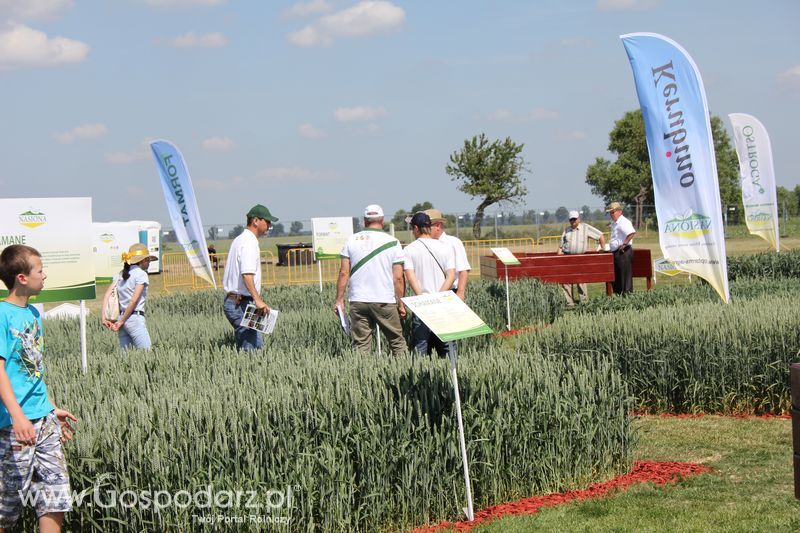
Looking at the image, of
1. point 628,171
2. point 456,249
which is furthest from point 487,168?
point 456,249

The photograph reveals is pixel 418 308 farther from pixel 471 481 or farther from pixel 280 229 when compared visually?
pixel 280 229

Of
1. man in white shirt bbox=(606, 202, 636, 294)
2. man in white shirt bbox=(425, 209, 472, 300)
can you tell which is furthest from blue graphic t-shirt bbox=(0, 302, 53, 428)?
man in white shirt bbox=(606, 202, 636, 294)

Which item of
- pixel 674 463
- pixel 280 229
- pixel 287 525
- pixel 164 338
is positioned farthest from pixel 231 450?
pixel 280 229

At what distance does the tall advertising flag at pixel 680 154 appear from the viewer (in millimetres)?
8172

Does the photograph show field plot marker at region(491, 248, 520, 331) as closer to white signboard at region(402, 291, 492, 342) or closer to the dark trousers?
the dark trousers

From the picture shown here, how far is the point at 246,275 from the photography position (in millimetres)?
8242

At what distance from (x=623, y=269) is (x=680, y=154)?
6761 mm

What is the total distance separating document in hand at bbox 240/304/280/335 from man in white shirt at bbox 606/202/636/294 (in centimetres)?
769

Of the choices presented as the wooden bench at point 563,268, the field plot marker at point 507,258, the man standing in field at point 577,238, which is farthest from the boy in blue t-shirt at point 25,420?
the man standing in field at point 577,238

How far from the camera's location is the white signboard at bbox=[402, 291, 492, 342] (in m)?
5.43

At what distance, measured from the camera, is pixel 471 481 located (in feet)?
18.1

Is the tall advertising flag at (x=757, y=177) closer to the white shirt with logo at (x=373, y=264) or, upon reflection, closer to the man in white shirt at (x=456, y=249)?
the man in white shirt at (x=456, y=249)

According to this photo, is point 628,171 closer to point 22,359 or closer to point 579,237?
point 579,237

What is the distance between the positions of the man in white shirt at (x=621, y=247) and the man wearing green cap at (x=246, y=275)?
7514mm
